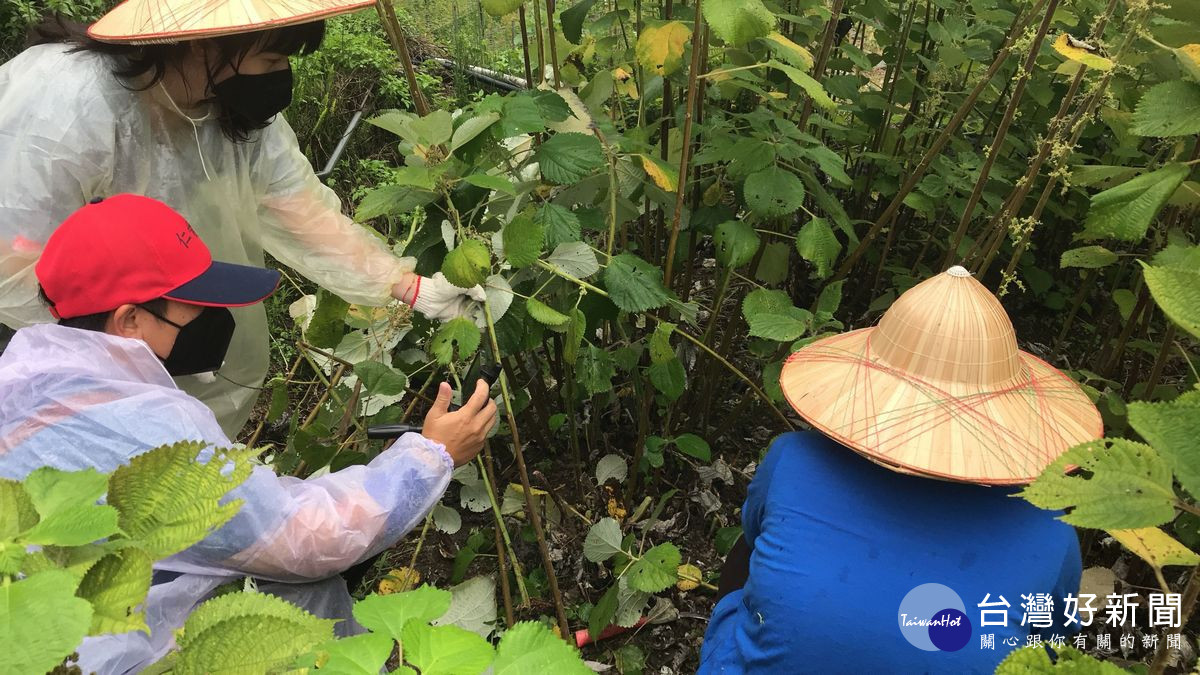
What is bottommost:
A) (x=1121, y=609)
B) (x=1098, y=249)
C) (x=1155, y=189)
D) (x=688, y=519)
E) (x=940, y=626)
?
(x=688, y=519)

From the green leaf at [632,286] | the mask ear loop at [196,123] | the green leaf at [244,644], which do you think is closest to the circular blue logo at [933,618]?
the green leaf at [632,286]

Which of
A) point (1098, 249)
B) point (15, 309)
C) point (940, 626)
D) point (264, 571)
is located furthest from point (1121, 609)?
point (15, 309)


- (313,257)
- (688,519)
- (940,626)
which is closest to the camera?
(940,626)

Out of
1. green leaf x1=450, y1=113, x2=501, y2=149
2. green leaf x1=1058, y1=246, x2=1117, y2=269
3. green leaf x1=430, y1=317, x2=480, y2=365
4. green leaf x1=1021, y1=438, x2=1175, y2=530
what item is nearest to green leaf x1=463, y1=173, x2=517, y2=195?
green leaf x1=450, y1=113, x2=501, y2=149

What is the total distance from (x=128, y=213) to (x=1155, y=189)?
71.6 inches

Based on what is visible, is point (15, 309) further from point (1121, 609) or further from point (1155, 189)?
point (1121, 609)

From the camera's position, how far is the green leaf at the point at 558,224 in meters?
1.74

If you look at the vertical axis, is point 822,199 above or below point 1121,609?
above

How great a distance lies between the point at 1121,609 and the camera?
6.46 ft

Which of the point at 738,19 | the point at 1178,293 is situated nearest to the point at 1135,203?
the point at 738,19

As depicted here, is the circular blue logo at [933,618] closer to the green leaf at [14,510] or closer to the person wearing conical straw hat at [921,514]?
the person wearing conical straw hat at [921,514]

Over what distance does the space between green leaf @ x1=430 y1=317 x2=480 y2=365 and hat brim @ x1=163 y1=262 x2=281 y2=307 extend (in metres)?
0.36

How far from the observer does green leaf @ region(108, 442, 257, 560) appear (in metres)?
0.65

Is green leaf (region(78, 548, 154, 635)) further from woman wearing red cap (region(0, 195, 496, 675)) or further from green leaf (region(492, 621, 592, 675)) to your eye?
woman wearing red cap (region(0, 195, 496, 675))
